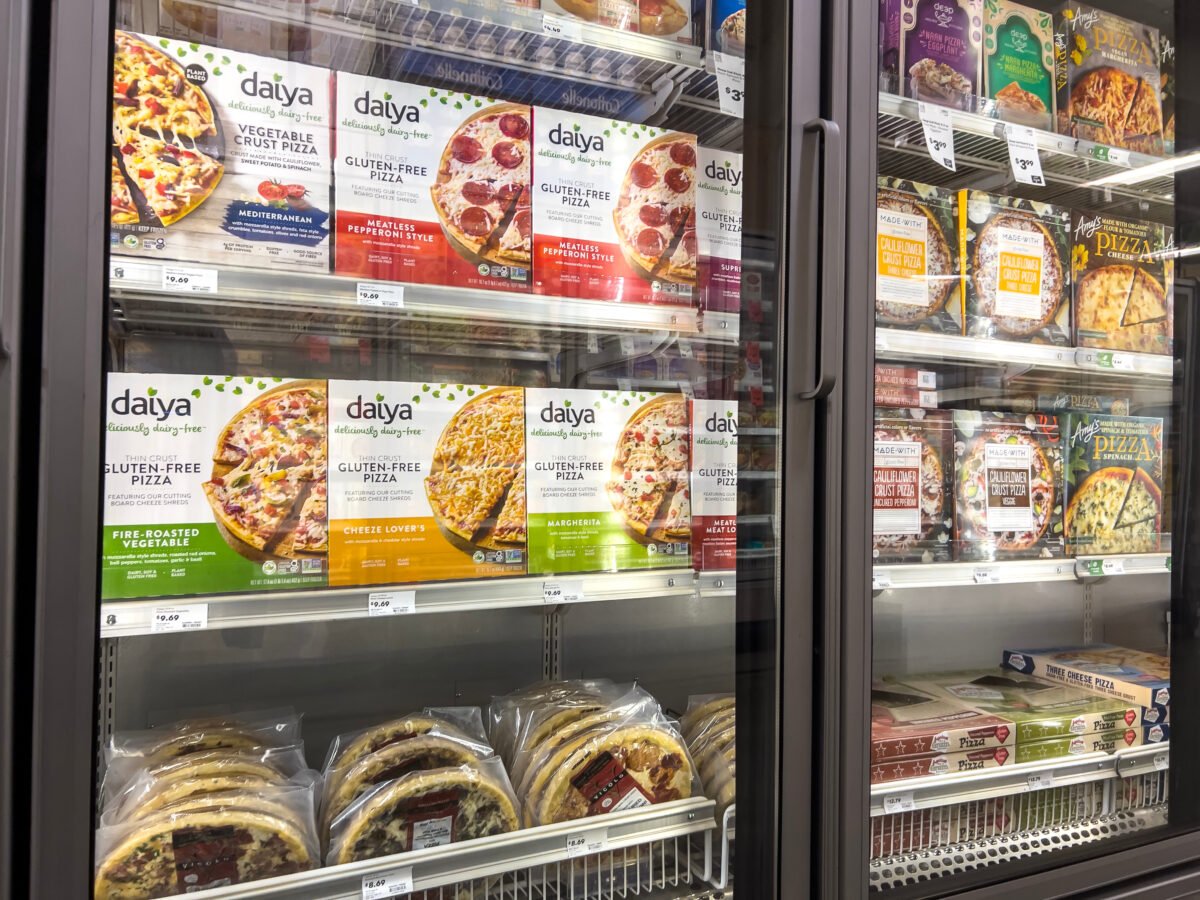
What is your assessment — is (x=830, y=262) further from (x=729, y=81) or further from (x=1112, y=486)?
(x=1112, y=486)

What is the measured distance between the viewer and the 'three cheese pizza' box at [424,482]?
1127 millimetres

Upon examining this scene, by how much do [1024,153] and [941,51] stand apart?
→ 286mm

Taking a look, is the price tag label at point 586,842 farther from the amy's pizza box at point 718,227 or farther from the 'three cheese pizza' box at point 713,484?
the amy's pizza box at point 718,227

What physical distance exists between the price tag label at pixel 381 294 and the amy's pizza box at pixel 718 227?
524mm

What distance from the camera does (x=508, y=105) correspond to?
1.21 m

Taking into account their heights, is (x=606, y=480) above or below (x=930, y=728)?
above

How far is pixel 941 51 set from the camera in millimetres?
1540

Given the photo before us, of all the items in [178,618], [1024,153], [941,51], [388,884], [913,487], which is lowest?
[388,884]

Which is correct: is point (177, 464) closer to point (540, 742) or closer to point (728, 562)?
point (540, 742)

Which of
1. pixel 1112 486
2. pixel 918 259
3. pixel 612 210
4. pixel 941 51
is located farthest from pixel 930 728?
pixel 941 51

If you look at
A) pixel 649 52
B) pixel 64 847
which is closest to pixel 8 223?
pixel 64 847

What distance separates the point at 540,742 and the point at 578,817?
13 cm

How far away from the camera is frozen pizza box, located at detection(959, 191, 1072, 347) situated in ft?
5.15

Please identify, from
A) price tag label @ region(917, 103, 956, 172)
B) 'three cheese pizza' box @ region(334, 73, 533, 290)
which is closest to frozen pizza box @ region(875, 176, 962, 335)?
price tag label @ region(917, 103, 956, 172)
